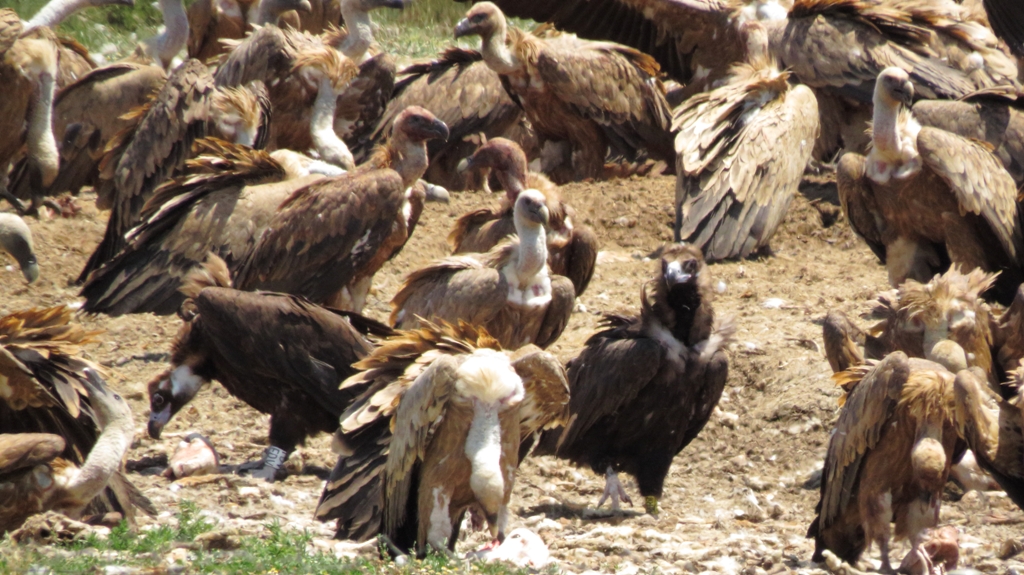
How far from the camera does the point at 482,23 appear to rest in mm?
9703

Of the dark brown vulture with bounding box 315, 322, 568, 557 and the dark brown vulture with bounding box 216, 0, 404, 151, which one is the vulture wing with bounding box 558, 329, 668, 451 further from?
the dark brown vulture with bounding box 216, 0, 404, 151

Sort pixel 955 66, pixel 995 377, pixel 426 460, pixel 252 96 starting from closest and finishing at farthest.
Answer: pixel 426 460 → pixel 995 377 → pixel 252 96 → pixel 955 66

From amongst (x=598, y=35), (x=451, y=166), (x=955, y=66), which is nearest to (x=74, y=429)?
(x=451, y=166)

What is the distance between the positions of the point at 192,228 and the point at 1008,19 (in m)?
A: 4.55

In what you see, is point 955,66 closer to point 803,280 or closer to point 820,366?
point 803,280

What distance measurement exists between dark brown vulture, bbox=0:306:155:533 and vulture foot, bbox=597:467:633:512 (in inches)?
77.9

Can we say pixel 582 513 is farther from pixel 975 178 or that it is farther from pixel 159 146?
pixel 159 146

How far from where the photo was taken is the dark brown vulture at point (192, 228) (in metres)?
7.70

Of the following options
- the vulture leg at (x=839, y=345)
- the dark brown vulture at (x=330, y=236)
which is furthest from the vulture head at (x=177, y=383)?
the vulture leg at (x=839, y=345)

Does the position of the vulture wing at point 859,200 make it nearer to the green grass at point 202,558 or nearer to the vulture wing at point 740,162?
the vulture wing at point 740,162

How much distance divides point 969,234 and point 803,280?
1.17 m

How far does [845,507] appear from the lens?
205 inches

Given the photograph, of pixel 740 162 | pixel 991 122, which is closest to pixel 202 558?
pixel 740 162

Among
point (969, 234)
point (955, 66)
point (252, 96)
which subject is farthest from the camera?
point (955, 66)
